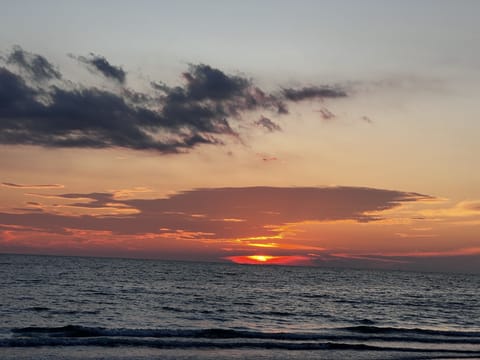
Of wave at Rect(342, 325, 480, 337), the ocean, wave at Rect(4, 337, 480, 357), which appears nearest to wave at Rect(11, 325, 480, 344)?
the ocean

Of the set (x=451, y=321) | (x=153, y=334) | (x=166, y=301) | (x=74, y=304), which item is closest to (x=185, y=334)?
(x=153, y=334)

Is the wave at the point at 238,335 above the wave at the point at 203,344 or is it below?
below

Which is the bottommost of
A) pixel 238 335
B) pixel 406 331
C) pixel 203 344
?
pixel 406 331

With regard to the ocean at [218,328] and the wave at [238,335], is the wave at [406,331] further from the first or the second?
the wave at [238,335]

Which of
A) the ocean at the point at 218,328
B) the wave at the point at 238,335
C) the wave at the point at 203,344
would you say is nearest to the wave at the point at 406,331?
the ocean at the point at 218,328

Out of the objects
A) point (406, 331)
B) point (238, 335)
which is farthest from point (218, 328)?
point (406, 331)

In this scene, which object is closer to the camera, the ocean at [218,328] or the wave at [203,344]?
the ocean at [218,328]

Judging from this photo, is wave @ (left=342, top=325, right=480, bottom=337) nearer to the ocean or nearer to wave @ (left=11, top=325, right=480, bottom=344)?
the ocean

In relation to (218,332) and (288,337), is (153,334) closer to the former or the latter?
(218,332)

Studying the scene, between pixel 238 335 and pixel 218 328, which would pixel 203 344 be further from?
pixel 218 328

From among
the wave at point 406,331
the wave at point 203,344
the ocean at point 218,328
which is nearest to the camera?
the ocean at point 218,328

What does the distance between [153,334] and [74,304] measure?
21296 millimetres

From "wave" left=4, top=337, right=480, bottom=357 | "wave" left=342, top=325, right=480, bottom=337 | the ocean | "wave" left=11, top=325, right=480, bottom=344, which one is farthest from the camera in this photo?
"wave" left=342, top=325, right=480, bottom=337

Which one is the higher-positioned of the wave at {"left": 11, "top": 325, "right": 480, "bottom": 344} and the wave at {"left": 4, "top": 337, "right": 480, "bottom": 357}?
the wave at {"left": 4, "top": 337, "right": 480, "bottom": 357}
